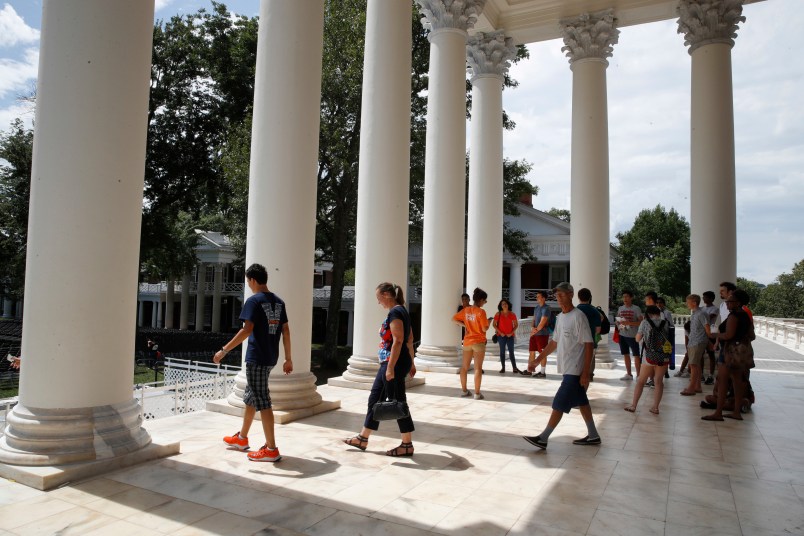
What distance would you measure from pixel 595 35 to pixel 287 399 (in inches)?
802

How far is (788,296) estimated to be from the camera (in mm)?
89375

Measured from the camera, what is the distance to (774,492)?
307 inches

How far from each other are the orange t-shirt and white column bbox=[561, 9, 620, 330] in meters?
9.90

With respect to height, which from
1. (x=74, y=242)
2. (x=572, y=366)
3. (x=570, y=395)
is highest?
(x=74, y=242)

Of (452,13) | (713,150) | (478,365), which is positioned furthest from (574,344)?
(713,150)

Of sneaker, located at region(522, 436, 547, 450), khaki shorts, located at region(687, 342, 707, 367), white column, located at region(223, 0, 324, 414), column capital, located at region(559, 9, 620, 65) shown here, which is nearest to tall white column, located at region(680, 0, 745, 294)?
column capital, located at region(559, 9, 620, 65)

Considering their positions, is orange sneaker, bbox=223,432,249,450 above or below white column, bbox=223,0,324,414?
below

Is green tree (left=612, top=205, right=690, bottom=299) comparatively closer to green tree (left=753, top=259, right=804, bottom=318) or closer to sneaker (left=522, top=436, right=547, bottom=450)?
green tree (left=753, top=259, right=804, bottom=318)

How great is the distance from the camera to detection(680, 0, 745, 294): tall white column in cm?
2042

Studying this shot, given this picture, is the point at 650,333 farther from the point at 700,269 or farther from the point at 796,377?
the point at 796,377

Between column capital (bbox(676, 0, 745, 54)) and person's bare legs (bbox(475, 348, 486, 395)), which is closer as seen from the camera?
person's bare legs (bbox(475, 348, 486, 395))

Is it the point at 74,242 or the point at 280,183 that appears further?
the point at 280,183

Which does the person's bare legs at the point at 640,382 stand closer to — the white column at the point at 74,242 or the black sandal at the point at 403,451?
the black sandal at the point at 403,451

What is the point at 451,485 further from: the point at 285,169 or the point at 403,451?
the point at 285,169
